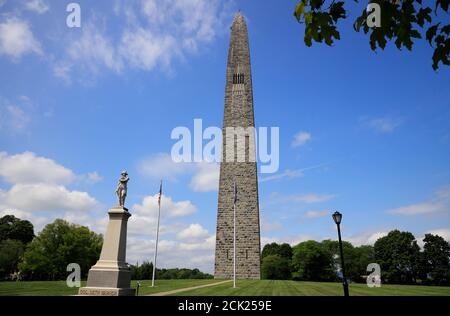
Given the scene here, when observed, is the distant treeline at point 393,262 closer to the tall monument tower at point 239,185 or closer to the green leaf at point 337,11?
the tall monument tower at point 239,185

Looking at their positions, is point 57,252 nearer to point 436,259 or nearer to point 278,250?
point 278,250

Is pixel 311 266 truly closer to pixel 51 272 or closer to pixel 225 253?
pixel 225 253

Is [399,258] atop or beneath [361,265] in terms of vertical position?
atop

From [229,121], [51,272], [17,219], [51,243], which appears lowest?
[51,272]

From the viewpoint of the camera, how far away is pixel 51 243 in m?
49.6

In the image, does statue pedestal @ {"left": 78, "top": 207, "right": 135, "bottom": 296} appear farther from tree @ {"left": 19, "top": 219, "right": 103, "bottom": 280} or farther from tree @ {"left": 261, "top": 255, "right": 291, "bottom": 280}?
tree @ {"left": 261, "top": 255, "right": 291, "bottom": 280}

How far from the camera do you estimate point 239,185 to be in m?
39.9

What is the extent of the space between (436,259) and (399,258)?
567 cm

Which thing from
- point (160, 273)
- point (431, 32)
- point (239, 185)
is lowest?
point (160, 273)

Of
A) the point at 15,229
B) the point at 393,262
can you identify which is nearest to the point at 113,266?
the point at 393,262

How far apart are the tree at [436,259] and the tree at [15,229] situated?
80.5 m

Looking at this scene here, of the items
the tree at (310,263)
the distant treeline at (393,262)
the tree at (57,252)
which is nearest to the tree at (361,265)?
the distant treeline at (393,262)
